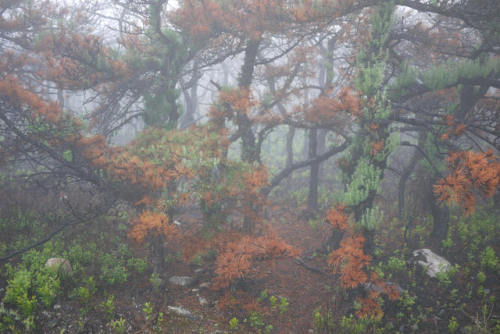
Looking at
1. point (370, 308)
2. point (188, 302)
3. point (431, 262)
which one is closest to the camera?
point (370, 308)

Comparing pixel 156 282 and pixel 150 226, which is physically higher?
pixel 150 226

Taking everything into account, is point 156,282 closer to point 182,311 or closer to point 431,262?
point 182,311

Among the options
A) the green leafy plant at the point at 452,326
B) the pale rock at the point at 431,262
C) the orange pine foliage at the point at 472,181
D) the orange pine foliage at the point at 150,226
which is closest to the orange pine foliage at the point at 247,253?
the orange pine foliage at the point at 150,226

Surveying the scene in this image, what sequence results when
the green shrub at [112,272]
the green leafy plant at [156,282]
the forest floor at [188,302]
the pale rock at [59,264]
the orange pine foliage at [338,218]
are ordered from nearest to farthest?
the forest floor at [188,302], the pale rock at [59,264], the green shrub at [112,272], the green leafy plant at [156,282], the orange pine foliage at [338,218]

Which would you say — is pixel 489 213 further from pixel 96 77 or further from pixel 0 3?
pixel 0 3

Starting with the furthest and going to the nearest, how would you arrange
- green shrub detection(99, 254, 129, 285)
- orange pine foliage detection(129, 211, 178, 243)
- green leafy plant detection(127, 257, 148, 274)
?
1. green leafy plant detection(127, 257, 148, 274)
2. green shrub detection(99, 254, 129, 285)
3. orange pine foliage detection(129, 211, 178, 243)

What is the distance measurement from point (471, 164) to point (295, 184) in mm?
10948

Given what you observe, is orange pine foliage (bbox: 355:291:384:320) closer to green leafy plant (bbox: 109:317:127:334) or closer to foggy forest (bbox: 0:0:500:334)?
foggy forest (bbox: 0:0:500:334)

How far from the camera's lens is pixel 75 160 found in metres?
7.45

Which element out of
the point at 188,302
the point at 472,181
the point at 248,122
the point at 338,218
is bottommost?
the point at 188,302

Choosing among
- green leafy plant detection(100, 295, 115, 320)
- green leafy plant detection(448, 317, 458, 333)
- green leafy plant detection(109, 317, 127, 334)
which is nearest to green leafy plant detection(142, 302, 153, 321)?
green leafy plant detection(109, 317, 127, 334)

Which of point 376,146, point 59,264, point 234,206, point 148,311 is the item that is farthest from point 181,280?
point 376,146

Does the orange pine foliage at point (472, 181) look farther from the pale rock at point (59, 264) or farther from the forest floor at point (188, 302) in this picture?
the pale rock at point (59, 264)

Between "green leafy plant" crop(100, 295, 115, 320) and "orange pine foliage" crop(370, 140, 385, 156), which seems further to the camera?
"orange pine foliage" crop(370, 140, 385, 156)
